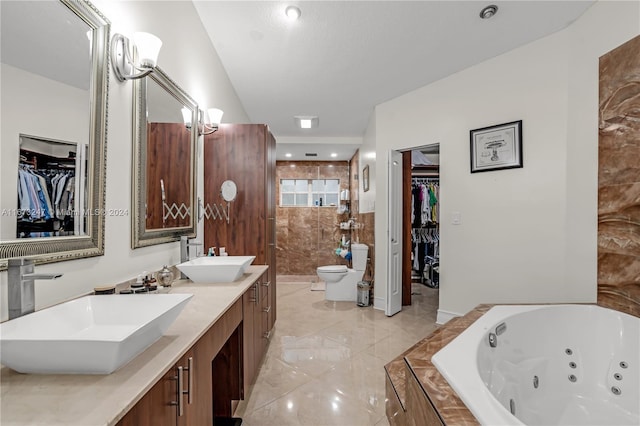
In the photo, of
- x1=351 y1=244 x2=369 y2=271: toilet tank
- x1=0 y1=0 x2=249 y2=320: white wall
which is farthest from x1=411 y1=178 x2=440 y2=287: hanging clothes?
x1=0 y1=0 x2=249 y2=320: white wall

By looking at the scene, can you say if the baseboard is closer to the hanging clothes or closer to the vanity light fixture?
the hanging clothes

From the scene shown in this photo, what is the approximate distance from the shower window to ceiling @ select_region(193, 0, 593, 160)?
102 inches

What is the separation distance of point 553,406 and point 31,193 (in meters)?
2.42

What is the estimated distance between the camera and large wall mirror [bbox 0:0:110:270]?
816mm

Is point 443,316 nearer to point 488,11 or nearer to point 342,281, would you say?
point 342,281

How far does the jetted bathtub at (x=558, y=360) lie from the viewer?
4.27 ft

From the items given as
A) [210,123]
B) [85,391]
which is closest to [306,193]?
[210,123]

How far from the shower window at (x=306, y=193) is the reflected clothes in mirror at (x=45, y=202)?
497 cm

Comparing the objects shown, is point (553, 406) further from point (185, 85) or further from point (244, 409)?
point (185, 85)

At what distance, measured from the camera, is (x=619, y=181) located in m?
1.81

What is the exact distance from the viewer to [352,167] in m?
5.87

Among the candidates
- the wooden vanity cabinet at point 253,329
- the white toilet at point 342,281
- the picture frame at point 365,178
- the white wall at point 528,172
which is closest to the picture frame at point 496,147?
the white wall at point 528,172

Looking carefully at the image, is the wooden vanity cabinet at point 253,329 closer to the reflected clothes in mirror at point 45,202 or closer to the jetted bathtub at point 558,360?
the reflected clothes in mirror at point 45,202

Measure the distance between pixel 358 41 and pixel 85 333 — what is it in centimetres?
266
